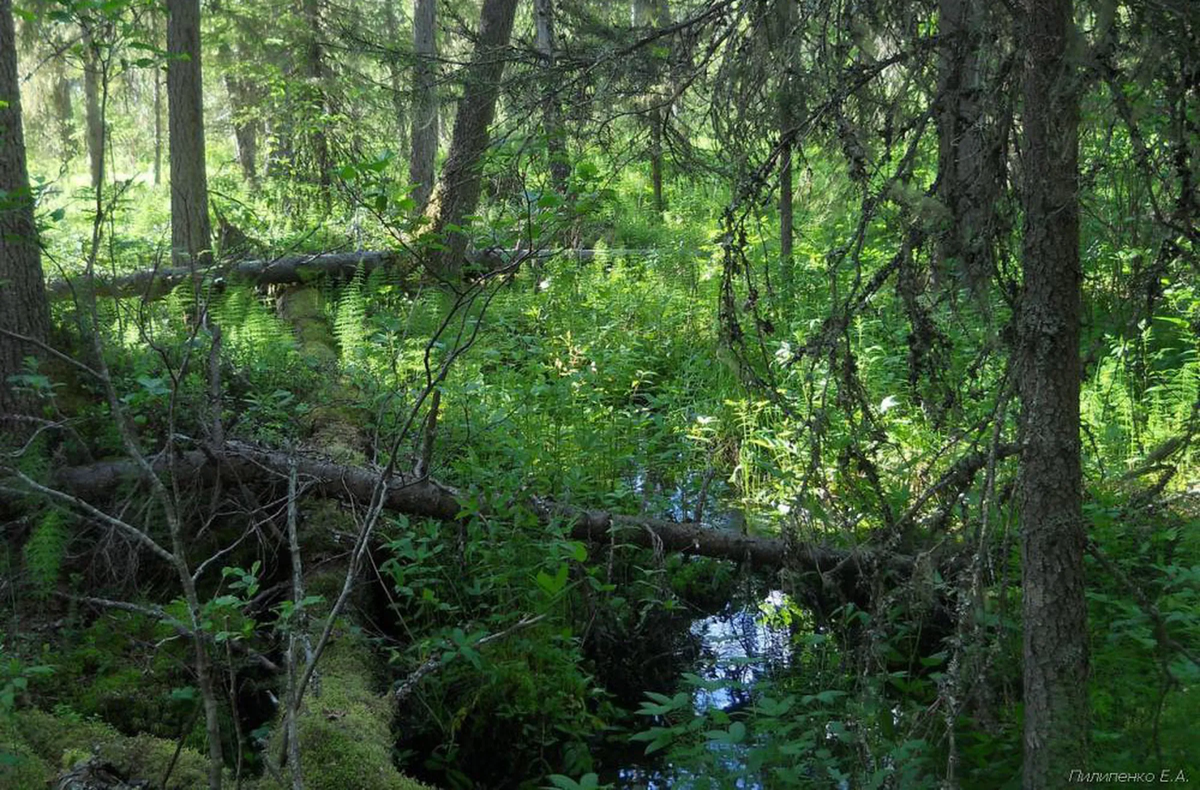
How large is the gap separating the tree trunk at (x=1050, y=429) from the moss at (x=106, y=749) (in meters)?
2.80

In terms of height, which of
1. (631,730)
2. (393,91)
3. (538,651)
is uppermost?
(393,91)

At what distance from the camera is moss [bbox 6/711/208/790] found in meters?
3.32

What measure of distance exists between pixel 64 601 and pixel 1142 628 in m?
5.04

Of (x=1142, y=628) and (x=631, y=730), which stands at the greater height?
(x=1142, y=628)

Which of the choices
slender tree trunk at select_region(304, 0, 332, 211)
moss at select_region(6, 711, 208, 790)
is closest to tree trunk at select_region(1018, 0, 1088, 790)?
moss at select_region(6, 711, 208, 790)

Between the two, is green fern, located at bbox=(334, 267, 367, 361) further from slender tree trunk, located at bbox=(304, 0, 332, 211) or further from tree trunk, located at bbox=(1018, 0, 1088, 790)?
tree trunk, located at bbox=(1018, 0, 1088, 790)

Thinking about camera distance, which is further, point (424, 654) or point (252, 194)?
point (252, 194)

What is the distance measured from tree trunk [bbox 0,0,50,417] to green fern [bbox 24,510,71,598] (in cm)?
108

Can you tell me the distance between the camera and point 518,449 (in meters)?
5.79

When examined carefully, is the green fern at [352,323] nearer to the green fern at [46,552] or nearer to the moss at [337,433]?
the moss at [337,433]

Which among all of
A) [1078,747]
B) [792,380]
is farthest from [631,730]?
[792,380]

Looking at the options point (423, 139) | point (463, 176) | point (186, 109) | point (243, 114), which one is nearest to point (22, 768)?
point (463, 176)

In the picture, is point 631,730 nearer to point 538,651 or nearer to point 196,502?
point 538,651

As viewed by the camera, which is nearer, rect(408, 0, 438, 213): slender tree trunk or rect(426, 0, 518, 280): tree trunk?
rect(426, 0, 518, 280): tree trunk
